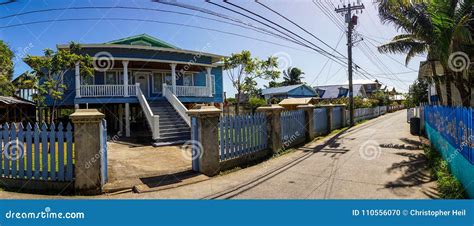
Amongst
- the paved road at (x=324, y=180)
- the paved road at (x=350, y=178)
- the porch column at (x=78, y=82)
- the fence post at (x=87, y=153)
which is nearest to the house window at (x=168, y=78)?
the porch column at (x=78, y=82)

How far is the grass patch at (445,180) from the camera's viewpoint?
500 cm

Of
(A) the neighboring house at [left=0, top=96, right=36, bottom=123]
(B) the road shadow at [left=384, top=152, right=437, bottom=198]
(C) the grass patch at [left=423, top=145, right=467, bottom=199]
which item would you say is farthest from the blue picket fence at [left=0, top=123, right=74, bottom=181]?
(A) the neighboring house at [left=0, top=96, right=36, bottom=123]

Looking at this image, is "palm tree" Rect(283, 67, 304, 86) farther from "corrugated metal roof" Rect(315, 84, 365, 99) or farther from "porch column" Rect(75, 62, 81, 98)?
"porch column" Rect(75, 62, 81, 98)

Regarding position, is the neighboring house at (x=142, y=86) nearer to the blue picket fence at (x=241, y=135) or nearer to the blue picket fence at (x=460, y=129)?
the blue picket fence at (x=241, y=135)

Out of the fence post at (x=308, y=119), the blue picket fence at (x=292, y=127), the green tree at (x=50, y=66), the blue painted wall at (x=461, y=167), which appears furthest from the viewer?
the fence post at (x=308, y=119)

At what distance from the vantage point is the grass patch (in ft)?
16.4

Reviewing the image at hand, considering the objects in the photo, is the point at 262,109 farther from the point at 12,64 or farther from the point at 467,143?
the point at 12,64

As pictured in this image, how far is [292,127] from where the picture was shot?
11.5 metres

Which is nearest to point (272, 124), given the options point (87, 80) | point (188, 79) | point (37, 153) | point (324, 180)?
point (324, 180)

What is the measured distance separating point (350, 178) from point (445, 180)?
1.82 m

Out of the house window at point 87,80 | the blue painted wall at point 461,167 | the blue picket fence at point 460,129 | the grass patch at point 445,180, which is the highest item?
the house window at point 87,80

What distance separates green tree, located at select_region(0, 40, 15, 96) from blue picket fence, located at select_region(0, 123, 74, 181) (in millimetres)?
13450

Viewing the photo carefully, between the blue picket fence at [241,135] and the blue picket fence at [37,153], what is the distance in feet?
11.5

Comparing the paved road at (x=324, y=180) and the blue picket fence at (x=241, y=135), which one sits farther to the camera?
the blue picket fence at (x=241, y=135)
